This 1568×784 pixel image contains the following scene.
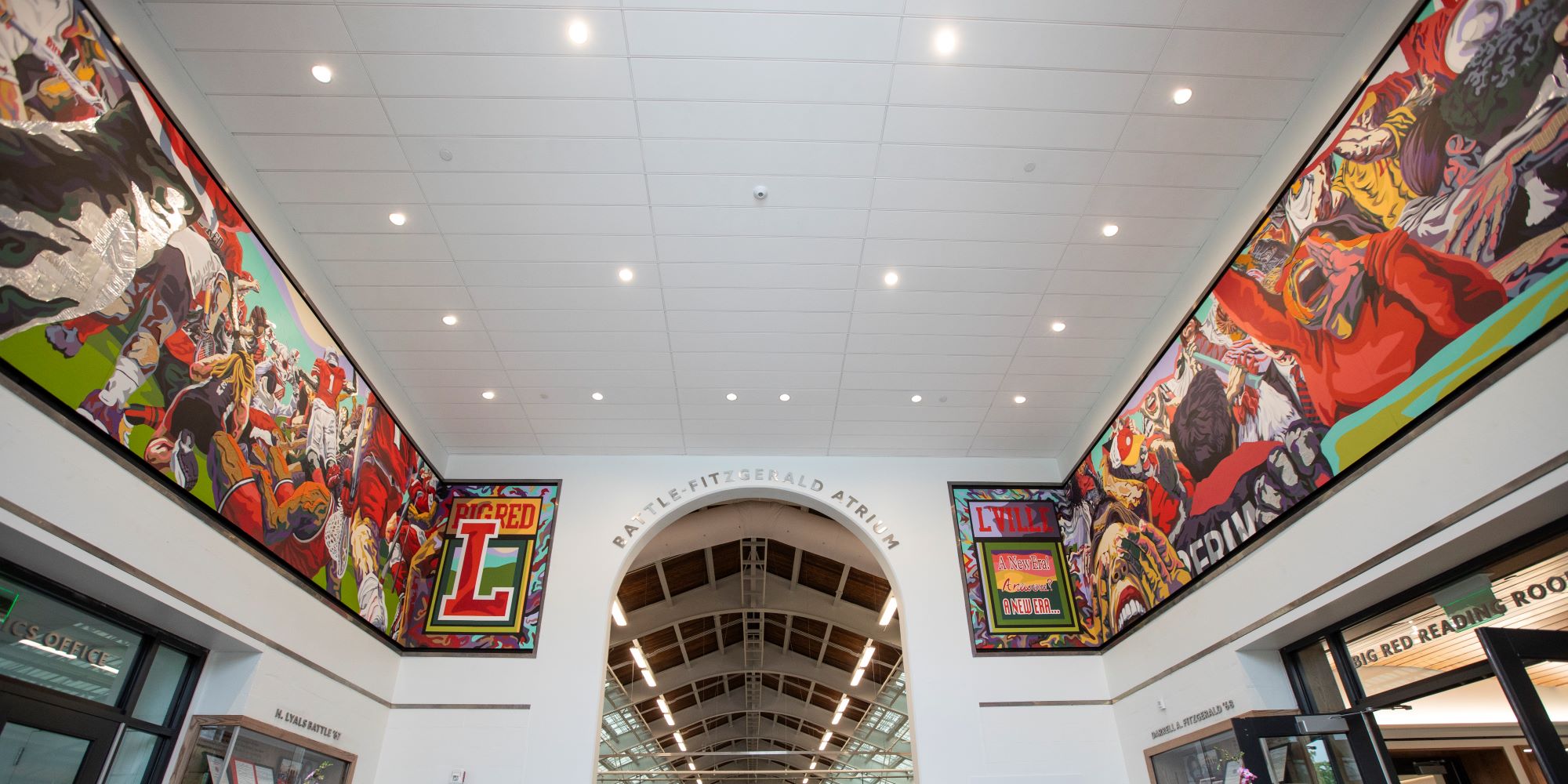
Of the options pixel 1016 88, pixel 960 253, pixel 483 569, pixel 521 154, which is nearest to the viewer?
pixel 1016 88

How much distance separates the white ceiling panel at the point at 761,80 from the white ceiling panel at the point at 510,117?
0.29 metres

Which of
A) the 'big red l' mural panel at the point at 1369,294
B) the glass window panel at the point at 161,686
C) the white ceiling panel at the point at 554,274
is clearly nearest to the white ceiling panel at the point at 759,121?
the white ceiling panel at the point at 554,274

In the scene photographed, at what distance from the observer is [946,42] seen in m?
4.66

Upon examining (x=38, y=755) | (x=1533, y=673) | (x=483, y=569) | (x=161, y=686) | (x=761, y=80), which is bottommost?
(x=38, y=755)

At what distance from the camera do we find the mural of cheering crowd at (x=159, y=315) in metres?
3.68

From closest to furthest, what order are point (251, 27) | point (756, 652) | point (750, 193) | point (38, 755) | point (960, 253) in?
point (38, 755), point (251, 27), point (750, 193), point (960, 253), point (756, 652)

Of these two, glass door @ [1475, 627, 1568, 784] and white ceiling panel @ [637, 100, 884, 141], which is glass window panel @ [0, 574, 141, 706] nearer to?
white ceiling panel @ [637, 100, 884, 141]

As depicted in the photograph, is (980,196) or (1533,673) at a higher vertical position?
(980,196)

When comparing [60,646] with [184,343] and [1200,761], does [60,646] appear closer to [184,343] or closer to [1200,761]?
[184,343]

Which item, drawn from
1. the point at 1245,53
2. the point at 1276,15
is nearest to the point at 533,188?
the point at 1245,53

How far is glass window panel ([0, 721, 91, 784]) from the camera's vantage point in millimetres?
4016

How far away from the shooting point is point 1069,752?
7234mm

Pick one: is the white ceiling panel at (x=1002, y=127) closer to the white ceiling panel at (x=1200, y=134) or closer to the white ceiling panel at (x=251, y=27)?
the white ceiling panel at (x=1200, y=134)

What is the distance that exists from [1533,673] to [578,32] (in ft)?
18.4
